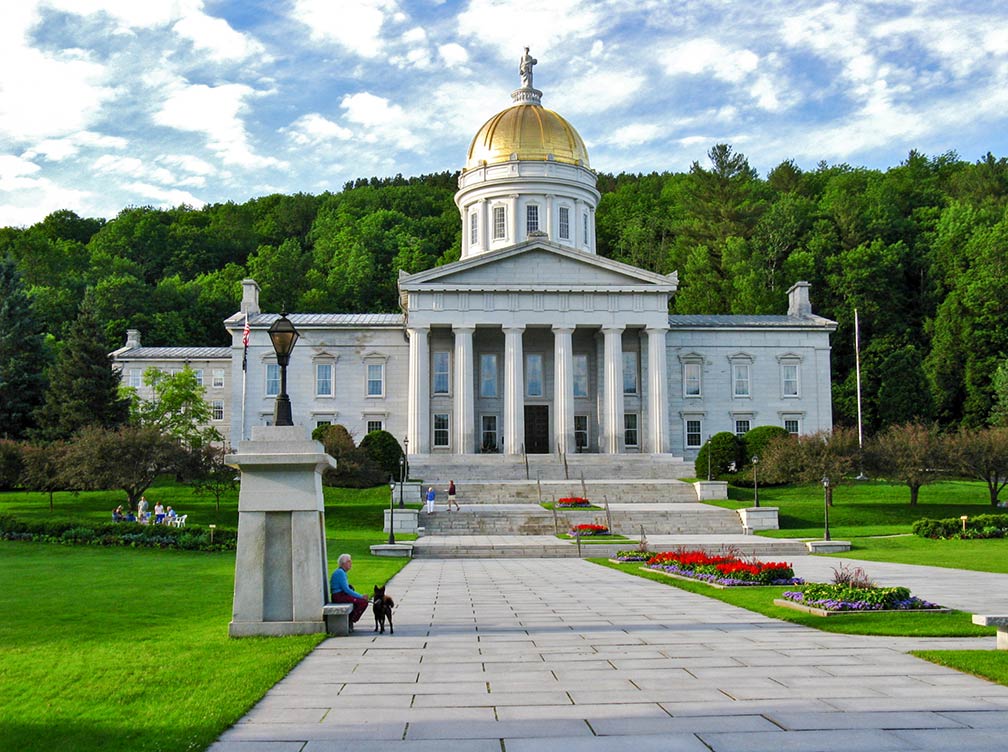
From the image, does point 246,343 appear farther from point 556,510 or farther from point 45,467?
point 556,510

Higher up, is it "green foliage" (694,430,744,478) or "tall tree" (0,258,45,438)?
"tall tree" (0,258,45,438)

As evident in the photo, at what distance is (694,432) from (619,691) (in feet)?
175

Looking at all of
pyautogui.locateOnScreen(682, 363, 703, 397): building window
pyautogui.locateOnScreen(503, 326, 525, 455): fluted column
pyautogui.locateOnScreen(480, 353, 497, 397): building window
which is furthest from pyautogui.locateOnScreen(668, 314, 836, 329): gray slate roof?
pyautogui.locateOnScreen(480, 353, 497, 397): building window

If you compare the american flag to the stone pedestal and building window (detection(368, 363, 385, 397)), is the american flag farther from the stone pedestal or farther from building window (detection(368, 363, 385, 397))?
the stone pedestal

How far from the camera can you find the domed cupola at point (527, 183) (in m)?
65.3

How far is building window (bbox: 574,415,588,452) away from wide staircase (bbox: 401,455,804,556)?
5606 millimetres

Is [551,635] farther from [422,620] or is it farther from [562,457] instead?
[562,457]

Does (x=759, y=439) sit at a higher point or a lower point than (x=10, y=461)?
higher

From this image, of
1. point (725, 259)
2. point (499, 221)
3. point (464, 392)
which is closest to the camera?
point (464, 392)

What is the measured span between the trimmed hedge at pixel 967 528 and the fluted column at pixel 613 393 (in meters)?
22.9

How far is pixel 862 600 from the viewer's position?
1486cm

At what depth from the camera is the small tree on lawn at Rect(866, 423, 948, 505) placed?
42000 millimetres

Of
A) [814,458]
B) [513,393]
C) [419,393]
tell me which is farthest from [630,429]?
[814,458]

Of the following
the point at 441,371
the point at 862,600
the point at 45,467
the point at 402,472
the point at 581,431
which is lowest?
the point at 862,600
